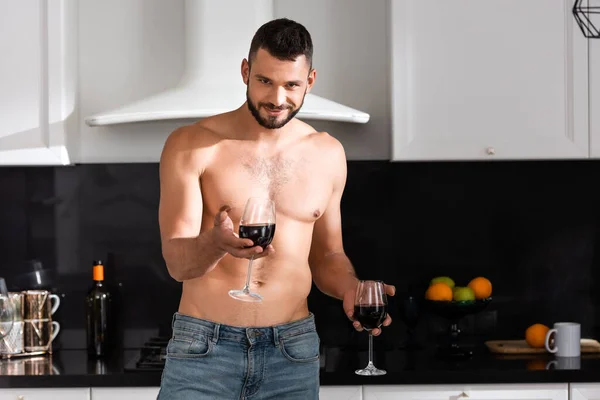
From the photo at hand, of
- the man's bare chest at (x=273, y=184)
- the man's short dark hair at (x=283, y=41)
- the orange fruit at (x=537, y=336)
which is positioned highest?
the man's short dark hair at (x=283, y=41)

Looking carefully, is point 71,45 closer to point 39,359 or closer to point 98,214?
point 98,214

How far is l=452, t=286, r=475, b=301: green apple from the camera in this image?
10.3ft

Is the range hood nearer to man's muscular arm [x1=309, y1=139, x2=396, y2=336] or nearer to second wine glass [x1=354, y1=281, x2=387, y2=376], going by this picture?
man's muscular arm [x1=309, y1=139, x2=396, y2=336]

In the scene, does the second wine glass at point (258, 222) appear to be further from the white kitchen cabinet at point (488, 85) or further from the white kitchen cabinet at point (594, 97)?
the white kitchen cabinet at point (594, 97)

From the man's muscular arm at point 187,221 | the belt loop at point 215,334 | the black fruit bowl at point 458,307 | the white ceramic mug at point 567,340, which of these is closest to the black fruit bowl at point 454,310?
the black fruit bowl at point 458,307

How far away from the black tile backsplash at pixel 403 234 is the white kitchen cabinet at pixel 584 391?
0.57 meters

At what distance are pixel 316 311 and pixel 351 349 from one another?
0.20 metres

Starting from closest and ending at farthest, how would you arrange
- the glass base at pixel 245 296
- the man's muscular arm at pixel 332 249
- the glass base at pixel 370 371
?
the glass base at pixel 245 296
the man's muscular arm at pixel 332 249
the glass base at pixel 370 371

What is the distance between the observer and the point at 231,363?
87.4 inches

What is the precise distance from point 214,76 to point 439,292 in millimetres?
1077

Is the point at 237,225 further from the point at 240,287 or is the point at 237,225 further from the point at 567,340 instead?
the point at 567,340

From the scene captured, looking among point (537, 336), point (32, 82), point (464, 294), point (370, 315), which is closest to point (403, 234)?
point (464, 294)

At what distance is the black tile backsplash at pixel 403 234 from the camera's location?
11.0ft

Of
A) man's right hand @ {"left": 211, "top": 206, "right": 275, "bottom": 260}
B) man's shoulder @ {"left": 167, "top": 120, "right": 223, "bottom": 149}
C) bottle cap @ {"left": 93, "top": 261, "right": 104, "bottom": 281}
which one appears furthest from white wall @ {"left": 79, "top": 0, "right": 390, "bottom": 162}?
man's right hand @ {"left": 211, "top": 206, "right": 275, "bottom": 260}
